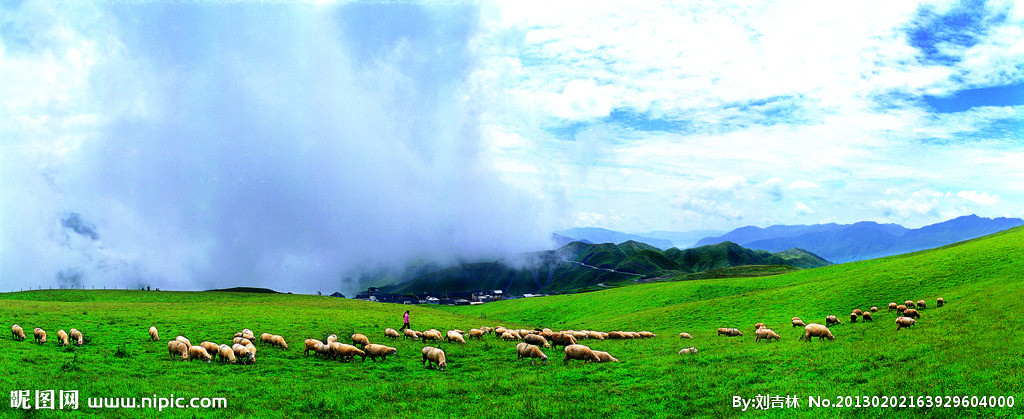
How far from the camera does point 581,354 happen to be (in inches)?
991

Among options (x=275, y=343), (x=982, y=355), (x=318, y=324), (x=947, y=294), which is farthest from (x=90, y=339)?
(x=947, y=294)

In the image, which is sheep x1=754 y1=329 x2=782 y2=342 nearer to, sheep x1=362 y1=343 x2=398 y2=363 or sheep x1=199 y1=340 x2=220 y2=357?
sheep x1=362 y1=343 x2=398 y2=363

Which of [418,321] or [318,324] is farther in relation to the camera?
[418,321]

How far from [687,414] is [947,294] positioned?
4327 cm

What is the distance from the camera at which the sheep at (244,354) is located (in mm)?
25281

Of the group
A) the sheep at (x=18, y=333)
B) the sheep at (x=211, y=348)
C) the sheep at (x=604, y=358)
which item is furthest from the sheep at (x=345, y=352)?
the sheep at (x=18, y=333)

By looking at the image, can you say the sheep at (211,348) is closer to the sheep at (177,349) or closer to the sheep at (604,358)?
the sheep at (177,349)

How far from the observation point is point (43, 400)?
623 inches

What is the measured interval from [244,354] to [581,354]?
61.9ft

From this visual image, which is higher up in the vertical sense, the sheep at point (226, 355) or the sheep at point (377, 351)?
the sheep at point (226, 355)

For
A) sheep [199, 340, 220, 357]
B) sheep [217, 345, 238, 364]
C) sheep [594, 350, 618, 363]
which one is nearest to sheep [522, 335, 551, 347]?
sheep [594, 350, 618, 363]

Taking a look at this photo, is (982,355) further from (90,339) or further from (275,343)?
(90,339)

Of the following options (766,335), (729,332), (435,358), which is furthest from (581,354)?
(729,332)

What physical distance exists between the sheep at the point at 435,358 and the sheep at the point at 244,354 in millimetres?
9286
